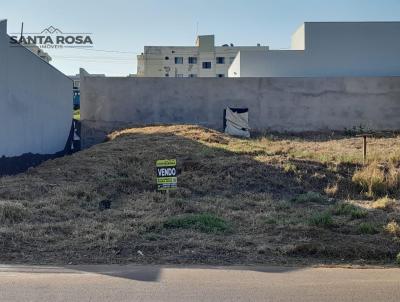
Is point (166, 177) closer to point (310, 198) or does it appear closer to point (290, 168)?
point (310, 198)

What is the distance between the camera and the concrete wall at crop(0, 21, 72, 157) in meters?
14.0

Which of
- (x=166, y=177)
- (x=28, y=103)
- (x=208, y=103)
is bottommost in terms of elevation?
(x=166, y=177)

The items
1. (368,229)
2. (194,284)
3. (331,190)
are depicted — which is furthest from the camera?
(331,190)

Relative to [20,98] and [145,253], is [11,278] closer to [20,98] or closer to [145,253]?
[145,253]

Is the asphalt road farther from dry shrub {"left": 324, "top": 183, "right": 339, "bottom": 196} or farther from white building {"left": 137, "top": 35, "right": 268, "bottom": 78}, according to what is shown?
white building {"left": 137, "top": 35, "right": 268, "bottom": 78}

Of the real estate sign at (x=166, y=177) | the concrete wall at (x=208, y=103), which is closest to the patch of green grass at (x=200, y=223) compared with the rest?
the real estate sign at (x=166, y=177)

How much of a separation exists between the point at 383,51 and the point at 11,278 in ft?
109

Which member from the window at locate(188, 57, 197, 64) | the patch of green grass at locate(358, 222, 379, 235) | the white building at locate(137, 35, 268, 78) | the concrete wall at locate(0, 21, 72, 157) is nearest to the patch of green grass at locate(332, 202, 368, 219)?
the patch of green grass at locate(358, 222, 379, 235)

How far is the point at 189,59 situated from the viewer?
77.6 m

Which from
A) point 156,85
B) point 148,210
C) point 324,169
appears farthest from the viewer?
point 156,85

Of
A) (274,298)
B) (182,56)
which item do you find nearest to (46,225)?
(274,298)

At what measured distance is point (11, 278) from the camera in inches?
234

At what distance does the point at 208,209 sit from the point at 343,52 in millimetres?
27474

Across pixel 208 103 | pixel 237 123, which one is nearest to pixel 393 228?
pixel 237 123
